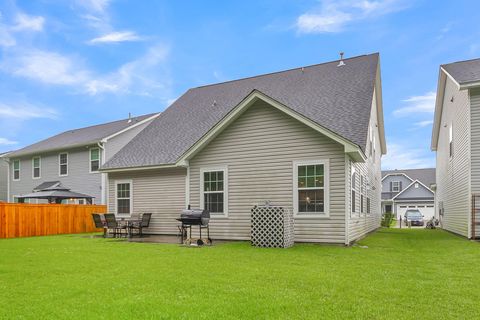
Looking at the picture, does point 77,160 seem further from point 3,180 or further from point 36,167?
point 3,180

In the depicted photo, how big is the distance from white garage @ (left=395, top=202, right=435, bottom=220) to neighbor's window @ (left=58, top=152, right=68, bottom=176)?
33564mm

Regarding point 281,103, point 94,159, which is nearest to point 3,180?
point 94,159

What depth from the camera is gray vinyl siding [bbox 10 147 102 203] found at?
72.3ft

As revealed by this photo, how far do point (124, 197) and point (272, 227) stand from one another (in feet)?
25.3

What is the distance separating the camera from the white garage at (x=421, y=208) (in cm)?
4117

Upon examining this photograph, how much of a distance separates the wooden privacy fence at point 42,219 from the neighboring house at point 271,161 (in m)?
2.75

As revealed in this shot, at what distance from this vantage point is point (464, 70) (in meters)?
14.8

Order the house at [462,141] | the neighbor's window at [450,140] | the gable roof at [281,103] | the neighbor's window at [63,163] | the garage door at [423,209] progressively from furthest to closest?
the garage door at [423,209] < the neighbor's window at [63,163] < the neighbor's window at [450,140] < the house at [462,141] < the gable roof at [281,103]

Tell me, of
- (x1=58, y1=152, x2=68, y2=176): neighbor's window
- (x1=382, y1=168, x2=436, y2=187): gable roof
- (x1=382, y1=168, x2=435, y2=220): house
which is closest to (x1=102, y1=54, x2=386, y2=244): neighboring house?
(x1=58, y1=152, x2=68, y2=176): neighbor's window

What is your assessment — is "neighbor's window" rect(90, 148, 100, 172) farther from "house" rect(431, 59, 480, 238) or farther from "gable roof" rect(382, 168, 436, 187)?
"gable roof" rect(382, 168, 436, 187)

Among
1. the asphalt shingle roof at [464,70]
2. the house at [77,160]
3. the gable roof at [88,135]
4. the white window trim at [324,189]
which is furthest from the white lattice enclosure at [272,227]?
the gable roof at [88,135]

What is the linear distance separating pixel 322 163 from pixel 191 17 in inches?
366

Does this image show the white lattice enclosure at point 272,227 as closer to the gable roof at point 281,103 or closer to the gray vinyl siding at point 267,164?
the gray vinyl siding at point 267,164

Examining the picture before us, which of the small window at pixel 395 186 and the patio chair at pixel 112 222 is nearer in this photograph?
the patio chair at pixel 112 222
